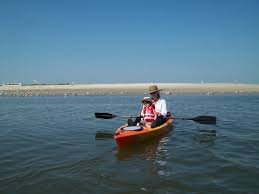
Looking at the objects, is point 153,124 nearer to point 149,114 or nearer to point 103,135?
point 149,114

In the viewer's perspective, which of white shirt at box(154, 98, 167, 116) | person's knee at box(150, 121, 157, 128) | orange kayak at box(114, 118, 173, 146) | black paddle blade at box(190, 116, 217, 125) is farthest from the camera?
black paddle blade at box(190, 116, 217, 125)

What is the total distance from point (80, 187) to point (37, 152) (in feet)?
10.2

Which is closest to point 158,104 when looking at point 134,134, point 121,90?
point 134,134

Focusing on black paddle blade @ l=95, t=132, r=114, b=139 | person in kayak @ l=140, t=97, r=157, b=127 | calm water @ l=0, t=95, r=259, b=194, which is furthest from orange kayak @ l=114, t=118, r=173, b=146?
black paddle blade @ l=95, t=132, r=114, b=139

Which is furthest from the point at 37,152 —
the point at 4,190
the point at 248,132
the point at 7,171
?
the point at 248,132

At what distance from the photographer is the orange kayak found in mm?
9084

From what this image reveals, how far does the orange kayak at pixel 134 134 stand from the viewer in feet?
29.8

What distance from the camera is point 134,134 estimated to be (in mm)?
9266

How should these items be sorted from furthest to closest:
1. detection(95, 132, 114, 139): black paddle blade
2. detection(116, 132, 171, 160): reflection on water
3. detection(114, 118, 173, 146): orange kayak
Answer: detection(95, 132, 114, 139): black paddle blade, detection(114, 118, 173, 146): orange kayak, detection(116, 132, 171, 160): reflection on water

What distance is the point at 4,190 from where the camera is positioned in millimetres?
5730

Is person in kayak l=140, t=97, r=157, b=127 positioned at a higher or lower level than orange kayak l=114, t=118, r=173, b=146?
higher

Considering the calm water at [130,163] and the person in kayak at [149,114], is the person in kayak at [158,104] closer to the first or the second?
the person in kayak at [149,114]

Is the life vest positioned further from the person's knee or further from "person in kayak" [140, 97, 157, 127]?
the person's knee

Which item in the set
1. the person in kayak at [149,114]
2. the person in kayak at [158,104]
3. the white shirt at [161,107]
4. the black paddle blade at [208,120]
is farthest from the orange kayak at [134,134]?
the black paddle blade at [208,120]
